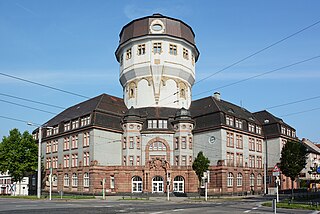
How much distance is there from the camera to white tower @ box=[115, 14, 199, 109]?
210 feet

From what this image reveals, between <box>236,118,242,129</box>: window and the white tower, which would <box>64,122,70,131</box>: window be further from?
<box>236,118,242,129</box>: window

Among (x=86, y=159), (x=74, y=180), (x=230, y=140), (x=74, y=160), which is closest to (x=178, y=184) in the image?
(x=230, y=140)

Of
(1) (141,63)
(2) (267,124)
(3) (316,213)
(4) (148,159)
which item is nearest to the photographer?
(3) (316,213)

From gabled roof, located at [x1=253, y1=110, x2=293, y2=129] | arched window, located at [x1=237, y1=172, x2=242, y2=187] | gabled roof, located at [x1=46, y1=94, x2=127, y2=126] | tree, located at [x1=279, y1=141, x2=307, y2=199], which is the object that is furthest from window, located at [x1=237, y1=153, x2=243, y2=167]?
gabled roof, located at [x1=46, y1=94, x2=127, y2=126]

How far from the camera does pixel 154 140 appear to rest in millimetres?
58219

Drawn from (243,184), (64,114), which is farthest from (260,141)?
(64,114)

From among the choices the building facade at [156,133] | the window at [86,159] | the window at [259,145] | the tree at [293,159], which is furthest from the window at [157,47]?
the tree at [293,159]

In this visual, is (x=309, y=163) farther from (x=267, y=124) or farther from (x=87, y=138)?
(x=87, y=138)

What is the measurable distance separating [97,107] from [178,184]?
17.6 meters

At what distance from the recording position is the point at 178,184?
5628cm

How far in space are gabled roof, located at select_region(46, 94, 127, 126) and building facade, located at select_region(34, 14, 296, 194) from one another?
24 cm

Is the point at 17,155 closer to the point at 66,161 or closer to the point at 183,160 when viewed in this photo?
the point at 66,161

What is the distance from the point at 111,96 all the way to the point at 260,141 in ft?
94.8

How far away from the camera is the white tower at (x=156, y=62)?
210ft
